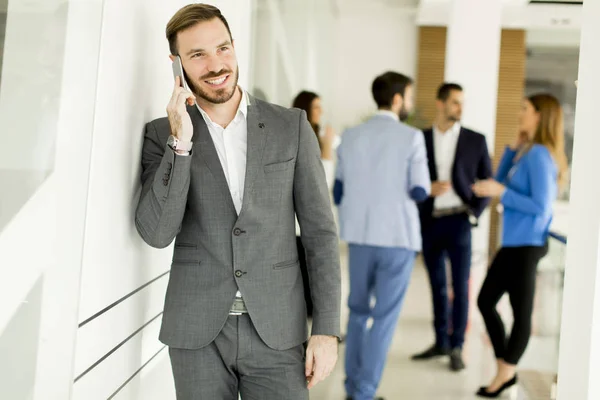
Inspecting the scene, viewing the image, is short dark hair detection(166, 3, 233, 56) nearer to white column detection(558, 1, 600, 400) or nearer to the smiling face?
the smiling face

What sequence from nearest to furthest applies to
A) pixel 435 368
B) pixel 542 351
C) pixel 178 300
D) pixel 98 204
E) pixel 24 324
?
pixel 24 324 → pixel 98 204 → pixel 178 300 → pixel 435 368 → pixel 542 351

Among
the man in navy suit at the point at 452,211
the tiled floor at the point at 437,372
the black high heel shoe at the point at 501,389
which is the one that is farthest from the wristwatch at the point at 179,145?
the man in navy suit at the point at 452,211

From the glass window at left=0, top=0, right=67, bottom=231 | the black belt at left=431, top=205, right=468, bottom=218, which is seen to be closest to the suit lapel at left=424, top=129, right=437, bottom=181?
the black belt at left=431, top=205, right=468, bottom=218

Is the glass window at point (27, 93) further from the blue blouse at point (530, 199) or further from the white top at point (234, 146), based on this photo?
the blue blouse at point (530, 199)

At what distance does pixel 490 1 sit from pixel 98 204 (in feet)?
22.1

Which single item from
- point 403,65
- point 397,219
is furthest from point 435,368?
point 403,65

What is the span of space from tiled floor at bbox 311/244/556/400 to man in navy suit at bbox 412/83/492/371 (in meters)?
0.16

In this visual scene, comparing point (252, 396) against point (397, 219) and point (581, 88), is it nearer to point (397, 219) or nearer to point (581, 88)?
point (581, 88)

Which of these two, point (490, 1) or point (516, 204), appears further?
point (490, 1)

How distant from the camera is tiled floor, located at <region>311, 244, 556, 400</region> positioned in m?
4.55

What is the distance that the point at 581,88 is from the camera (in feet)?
7.46

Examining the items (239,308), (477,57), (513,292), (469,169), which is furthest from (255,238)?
(477,57)

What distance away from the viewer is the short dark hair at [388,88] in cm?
439

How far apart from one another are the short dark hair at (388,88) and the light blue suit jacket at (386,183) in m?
0.12
